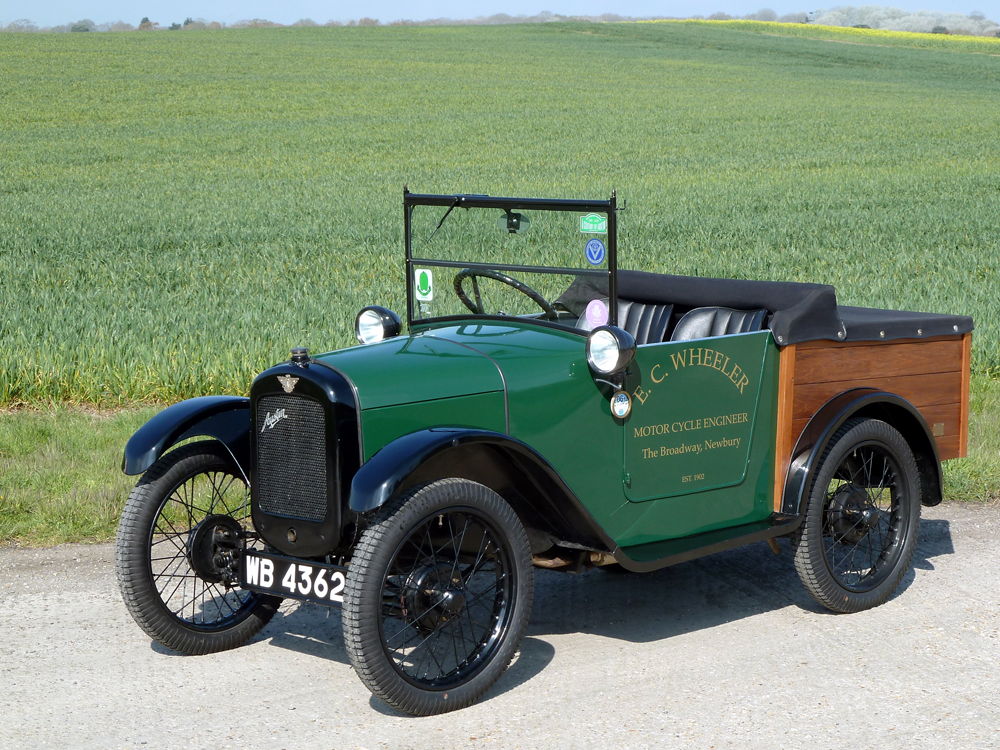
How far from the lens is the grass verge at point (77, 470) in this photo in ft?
17.5

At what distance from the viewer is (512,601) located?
3.66 metres

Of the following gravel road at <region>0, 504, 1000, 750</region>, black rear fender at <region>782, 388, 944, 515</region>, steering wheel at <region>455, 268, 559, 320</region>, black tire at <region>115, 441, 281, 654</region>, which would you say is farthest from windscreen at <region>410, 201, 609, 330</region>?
gravel road at <region>0, 504, 1000, 750</region>

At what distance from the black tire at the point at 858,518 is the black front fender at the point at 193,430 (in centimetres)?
221

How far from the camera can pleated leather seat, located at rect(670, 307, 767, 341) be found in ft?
15.6

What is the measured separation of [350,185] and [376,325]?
64.2ft

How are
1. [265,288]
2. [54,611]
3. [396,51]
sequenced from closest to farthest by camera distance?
1. [54,611]
2. [265,288]
3. [396,51]

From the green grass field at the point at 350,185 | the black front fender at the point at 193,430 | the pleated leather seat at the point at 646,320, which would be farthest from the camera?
the green grass field at the point at 350,185

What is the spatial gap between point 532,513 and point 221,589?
5.07 ft

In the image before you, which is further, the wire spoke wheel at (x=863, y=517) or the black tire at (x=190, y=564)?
the wire spoke wheel at (x=863, y=517)

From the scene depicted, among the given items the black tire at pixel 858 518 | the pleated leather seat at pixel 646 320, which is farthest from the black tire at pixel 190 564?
the black tire at pixel 858 518

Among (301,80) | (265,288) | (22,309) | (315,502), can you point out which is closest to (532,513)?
(315,502)

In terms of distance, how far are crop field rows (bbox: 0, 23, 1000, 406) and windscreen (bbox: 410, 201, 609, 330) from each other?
3.64 m

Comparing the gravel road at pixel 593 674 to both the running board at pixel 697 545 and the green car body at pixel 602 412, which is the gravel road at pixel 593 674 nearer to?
the running board at pixel 697 545

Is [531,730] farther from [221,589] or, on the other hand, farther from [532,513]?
[221,589]
